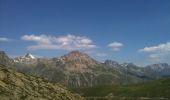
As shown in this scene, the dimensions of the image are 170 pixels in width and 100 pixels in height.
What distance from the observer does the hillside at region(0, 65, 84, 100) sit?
17.7 meters

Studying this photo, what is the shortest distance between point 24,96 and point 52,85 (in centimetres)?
355

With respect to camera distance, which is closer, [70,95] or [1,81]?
[1,81]

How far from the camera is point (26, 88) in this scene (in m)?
19.0

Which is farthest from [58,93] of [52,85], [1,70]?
[1,70]

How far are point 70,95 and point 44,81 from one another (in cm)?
202

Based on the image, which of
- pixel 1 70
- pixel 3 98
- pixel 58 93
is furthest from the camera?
pixel 58 93

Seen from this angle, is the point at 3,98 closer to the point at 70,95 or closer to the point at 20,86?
the point at 20,86

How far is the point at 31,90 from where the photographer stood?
19109 millimetres

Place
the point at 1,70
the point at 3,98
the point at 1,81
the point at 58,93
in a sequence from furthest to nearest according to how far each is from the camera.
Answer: the point at 58,93
the point at 1,70
the point at 1,81
the point at 3,98

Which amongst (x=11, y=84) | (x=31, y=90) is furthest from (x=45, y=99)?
(x=11, y=84)

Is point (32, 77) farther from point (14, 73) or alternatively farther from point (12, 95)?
point (12, 95)

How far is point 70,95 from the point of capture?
2181 cm

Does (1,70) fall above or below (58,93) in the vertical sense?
above

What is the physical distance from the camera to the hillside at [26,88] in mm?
17719
